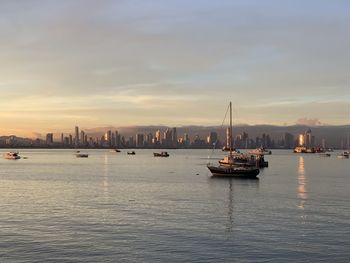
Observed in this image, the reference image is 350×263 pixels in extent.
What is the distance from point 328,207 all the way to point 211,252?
101ft

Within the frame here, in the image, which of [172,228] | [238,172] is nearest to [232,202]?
[172,228]

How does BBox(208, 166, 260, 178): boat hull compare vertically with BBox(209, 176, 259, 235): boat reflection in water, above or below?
above

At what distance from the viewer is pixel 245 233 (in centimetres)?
4297

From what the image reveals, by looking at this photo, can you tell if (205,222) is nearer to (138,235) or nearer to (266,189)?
(138,235)

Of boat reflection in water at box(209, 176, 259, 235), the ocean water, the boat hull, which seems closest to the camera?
the ocean water

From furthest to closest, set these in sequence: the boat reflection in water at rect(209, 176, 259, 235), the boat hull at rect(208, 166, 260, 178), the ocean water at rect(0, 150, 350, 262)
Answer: the boat hull at rect(208, 166, 260, 178), the boat reflection in water at rect(209, 176, 259, 235), the ocean water at rect(0, 150, 350, 262)

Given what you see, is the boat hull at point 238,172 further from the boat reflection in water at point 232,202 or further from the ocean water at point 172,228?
the ocean water at point 172,228

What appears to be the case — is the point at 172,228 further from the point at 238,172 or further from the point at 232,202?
the point at 238,172

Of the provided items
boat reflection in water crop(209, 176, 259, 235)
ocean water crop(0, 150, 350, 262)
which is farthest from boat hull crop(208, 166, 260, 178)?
ocean water crop(0, 150, 350, 262)

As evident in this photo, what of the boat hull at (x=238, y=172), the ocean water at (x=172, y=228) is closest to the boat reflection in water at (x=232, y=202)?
the ocean water at (x=172, y=228)

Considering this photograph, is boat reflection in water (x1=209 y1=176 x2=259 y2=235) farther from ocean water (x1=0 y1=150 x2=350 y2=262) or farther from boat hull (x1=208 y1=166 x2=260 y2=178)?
boat hull (x1=208 y1=166 x2=260 y2=178)

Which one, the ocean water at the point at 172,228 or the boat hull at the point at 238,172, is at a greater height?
the boat hull at the point at 238,172

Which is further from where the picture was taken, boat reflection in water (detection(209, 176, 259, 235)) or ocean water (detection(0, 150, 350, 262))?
boat reflection in water (detection(209, 176, 259, 235))

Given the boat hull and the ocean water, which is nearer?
the ocean water
